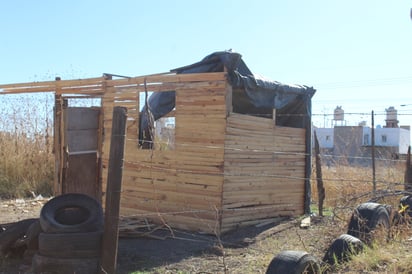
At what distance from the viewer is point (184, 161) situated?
9.27 m

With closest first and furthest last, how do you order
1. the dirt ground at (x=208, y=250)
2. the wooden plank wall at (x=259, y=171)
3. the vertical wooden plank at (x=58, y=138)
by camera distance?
the dirt ground at (x=208, y=250), the wooden plank wall at (x=259, y=171), the vertical wooden plank at (x=58, y=138)

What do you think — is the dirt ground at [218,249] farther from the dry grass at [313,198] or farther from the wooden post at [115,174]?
the wooden post at [115,174]

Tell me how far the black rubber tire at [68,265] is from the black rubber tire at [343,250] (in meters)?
2.81

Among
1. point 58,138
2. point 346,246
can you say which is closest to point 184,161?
point 58,138

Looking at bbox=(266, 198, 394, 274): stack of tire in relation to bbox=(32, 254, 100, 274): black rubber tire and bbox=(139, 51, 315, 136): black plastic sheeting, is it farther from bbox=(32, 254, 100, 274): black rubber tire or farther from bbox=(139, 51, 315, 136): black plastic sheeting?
bbox=(139, 51, 315, 136): black plastic sheeting

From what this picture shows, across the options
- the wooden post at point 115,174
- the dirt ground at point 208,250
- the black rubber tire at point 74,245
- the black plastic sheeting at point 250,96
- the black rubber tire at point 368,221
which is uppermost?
the black plastic sheeting at point 250,96

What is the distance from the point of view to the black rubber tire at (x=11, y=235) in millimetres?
7039

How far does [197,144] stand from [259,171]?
59.3 inches

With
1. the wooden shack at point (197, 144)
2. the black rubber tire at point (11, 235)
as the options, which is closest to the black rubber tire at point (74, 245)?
the black rubber tire at point (11, 235)

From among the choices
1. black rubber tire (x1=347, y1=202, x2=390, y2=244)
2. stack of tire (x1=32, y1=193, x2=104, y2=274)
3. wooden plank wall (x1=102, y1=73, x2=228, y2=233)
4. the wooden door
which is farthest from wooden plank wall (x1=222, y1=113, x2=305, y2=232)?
the wooden door

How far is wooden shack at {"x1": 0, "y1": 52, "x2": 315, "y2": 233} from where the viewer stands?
8875 millimetres

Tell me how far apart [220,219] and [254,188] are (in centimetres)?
122

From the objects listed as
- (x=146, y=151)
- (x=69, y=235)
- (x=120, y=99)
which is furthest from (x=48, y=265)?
(x=120, y=99)

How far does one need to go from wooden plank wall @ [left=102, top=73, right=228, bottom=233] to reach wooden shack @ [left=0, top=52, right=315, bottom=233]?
0.7 inches
